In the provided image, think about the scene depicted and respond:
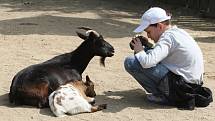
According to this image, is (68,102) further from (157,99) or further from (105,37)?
(105,37)

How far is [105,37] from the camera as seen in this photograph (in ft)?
37.8

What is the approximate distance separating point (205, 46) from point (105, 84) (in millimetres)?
3794

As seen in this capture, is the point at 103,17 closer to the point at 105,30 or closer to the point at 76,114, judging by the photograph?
the point at 105,30

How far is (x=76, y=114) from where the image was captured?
243 inches

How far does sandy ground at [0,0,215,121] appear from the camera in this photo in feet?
20.5

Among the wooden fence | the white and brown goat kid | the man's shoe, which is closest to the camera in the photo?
the white and brown goat kid

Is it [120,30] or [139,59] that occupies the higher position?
[139,59]

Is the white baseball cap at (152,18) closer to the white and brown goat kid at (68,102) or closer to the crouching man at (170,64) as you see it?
the crouching man at (170,64)

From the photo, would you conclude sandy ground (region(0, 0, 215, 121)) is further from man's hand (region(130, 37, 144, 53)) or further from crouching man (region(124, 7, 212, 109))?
man's hand (region(130, 37, 144, 53))

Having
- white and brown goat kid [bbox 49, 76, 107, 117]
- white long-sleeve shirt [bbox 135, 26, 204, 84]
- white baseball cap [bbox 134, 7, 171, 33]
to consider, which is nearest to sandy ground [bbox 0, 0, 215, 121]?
white and brown goat kid [bbox 49, 76, 107, 117]

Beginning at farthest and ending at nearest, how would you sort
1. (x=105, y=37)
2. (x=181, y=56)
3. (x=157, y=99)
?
(x=105, y=37) → (x=157, y=99) → (x=181, y=56)

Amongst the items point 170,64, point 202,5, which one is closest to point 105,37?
point 170,64

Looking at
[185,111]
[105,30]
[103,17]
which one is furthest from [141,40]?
[103,17]

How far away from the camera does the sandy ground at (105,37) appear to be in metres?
6.24
